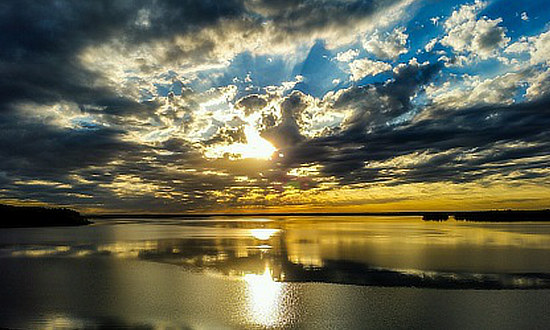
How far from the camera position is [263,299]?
19.3 m

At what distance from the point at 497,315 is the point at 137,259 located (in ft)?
96.9

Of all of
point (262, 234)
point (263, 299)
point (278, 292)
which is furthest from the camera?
point (262, 234)

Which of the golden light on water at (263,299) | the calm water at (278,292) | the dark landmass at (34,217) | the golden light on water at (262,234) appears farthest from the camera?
the dark landmass at (34,217)

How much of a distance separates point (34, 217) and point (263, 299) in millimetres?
128164

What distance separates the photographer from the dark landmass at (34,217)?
11331 cm

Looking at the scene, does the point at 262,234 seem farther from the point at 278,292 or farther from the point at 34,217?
the point at 34,217

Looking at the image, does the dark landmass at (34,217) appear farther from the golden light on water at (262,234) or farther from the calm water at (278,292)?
the calm water at (278,292)

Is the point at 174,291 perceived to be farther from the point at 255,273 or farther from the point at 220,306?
the point at 255,273

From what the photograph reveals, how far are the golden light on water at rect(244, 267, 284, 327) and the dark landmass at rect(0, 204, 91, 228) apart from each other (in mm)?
111821

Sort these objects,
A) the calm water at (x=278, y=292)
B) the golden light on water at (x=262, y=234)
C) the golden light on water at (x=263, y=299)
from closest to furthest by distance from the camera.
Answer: the calm water at (x=278, y=292)
the golden light on water at (x=263, y=299)
the golden light on water at (x=262, y=234)

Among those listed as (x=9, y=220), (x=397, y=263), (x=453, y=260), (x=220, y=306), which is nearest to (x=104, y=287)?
(x=220, y=306)

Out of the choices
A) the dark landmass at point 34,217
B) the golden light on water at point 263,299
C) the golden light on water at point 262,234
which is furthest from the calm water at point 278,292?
the dark landmass at point 34,217

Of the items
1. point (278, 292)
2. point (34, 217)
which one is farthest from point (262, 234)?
point (34, 217)

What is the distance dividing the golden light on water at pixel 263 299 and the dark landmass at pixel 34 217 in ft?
367
